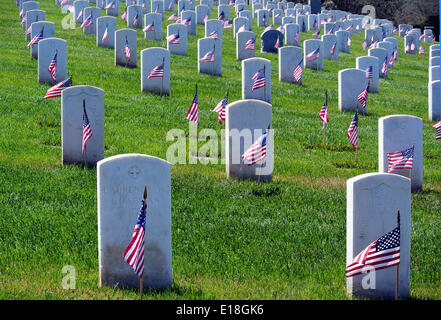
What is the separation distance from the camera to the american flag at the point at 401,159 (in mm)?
11289

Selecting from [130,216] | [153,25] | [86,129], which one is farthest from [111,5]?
[130,216]

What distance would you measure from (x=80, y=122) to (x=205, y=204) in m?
2.69

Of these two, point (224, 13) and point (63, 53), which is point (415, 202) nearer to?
point (63, 53)

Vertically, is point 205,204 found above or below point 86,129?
below

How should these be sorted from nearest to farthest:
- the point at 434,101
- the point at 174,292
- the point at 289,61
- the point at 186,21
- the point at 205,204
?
the point at 174,292 → the point at 205,204 → the point at 434,101 → the point at 289,61 → the point at 186,21

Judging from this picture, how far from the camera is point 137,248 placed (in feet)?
22.7

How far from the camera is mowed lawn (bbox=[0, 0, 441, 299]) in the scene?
24.6ft

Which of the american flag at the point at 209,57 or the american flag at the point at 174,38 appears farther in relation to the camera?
the american flag at the point at 174,38

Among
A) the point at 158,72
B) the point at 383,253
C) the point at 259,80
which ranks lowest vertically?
the point at 259,80

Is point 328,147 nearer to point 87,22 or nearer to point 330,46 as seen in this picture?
point 330,46

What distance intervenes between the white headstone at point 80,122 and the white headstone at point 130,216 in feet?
14.7

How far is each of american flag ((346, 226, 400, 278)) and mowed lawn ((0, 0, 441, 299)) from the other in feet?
1.51

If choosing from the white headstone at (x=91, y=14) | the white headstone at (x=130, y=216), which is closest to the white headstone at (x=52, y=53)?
the white headstone at (x=91, y=14)

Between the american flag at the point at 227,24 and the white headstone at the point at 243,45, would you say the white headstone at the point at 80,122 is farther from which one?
the american flag at the point at 227,24
